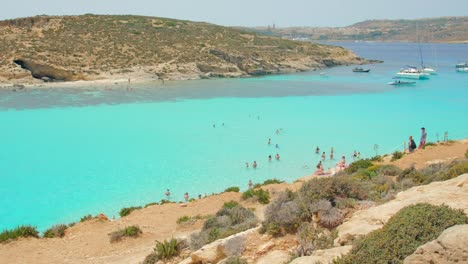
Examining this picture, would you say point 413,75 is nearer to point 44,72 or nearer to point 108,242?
point 44,72

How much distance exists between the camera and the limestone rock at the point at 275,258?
→ 22.7ft

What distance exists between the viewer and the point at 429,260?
4590 mm

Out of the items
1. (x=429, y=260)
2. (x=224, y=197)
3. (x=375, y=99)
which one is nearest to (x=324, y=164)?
(x=224, y=197)

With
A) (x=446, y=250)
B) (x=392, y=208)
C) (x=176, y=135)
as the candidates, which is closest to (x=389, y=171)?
(x=392, y=208)

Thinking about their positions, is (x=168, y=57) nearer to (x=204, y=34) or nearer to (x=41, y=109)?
(x=204, y=34)

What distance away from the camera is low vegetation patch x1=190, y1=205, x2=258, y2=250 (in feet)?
30.5

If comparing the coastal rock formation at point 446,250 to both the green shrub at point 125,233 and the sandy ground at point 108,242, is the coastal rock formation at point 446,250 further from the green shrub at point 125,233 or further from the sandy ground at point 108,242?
the green shrub at point 125,233

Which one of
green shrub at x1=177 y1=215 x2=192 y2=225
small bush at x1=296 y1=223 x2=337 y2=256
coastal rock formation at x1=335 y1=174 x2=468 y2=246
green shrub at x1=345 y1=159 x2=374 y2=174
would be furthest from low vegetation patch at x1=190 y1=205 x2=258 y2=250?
green shrub at x1=345 y1=159 x2=374 y2=174

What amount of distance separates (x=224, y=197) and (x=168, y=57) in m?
53.3

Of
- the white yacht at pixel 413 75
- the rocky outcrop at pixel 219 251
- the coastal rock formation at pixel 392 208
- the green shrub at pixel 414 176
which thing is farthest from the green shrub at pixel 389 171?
the white yacht at pixel 413 75

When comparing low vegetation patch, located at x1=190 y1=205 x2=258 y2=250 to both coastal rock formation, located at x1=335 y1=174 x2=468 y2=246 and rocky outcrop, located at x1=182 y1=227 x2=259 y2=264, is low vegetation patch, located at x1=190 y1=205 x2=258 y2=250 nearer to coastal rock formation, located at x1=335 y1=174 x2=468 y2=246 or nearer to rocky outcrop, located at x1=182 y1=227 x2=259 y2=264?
rocky outcrop, located at x1=182 y1=227 x2=259 y2=264

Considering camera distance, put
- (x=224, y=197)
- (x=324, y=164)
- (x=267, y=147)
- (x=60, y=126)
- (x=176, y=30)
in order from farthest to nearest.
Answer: (x=176, y=30) → (x=60, y=126) → (x=267, y=147) → (x=324, y=164) → (x=224, y=197)

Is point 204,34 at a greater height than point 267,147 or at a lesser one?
greater

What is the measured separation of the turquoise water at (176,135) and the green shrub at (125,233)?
21.5 ft
